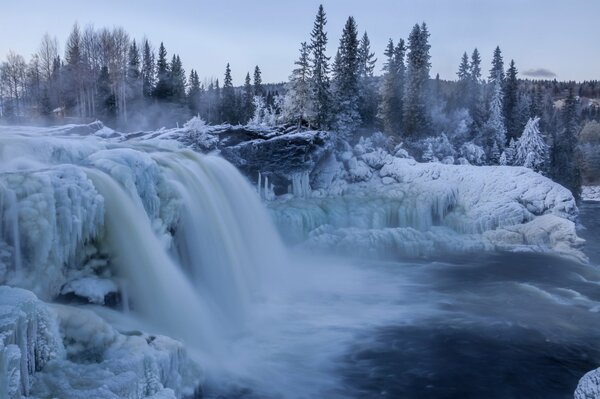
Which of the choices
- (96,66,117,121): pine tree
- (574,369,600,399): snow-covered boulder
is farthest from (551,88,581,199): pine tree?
Result: (96,66,117,121): pine tree

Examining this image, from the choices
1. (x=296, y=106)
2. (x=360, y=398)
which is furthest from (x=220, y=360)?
(x=296, y=106)

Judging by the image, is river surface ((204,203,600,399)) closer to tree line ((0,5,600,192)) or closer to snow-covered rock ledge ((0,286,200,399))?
snow-covered rock ledge ((0,286,200,399))

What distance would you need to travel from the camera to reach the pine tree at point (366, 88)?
1838 inches

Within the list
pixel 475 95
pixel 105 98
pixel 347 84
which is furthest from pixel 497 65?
pixel 105 98

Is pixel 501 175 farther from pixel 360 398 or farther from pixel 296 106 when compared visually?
pixel 360 398

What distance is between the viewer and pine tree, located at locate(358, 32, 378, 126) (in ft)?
153

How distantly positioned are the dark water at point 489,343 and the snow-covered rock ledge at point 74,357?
4.18 m

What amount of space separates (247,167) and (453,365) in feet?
58.0

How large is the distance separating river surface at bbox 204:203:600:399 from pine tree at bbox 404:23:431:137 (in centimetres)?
2505

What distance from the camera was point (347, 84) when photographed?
37.6 m

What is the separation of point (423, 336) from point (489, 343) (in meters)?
1.62

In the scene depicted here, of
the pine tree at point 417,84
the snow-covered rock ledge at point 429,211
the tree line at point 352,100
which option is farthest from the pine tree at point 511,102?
the snow-covered rock ledge at point 429,211

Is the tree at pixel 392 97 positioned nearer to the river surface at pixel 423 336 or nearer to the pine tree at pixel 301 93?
the pine tree at pixel 301 93

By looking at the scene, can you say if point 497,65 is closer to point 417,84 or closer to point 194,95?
point 417,84
